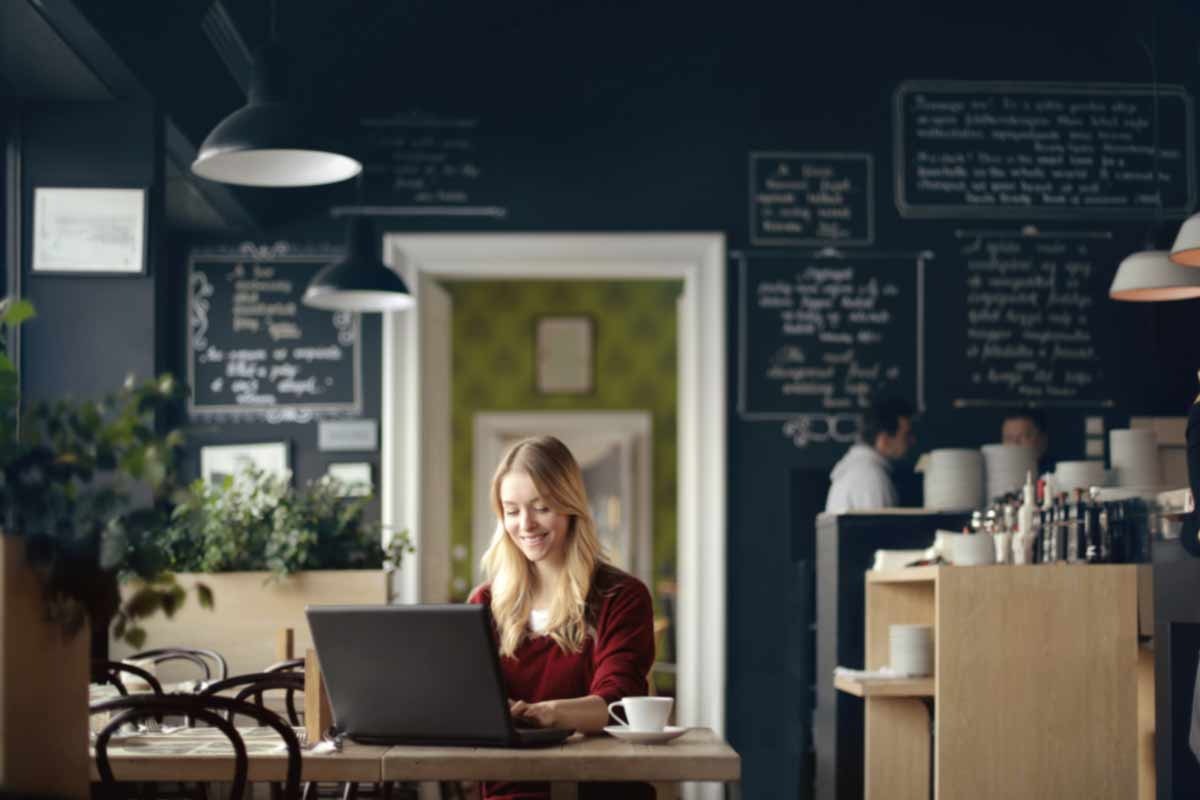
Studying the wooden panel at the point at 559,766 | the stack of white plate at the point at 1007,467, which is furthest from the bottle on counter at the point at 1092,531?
the wooden panel at the point at 559,766

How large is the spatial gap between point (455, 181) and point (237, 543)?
7.09 ft

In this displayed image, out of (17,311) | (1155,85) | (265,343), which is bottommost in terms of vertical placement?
(17,311)

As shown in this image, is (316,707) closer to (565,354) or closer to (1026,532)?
(1026,532)

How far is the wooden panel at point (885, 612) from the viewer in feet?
16.6

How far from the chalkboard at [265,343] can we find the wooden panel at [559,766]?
4264 mm

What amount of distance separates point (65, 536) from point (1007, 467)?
422 centimetres

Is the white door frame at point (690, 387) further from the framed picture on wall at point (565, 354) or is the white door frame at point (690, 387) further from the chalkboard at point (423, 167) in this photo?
the framed picture on wall at point (565, 354)

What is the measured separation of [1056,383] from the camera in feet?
22.0

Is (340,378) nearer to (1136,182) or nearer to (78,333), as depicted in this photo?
(78,333)

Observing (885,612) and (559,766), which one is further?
(885,612)

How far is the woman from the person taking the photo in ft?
9.78

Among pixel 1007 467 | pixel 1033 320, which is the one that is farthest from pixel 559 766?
pixel 1033 320

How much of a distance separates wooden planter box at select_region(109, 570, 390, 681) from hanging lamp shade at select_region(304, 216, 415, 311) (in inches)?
44.3

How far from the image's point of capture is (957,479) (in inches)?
218
